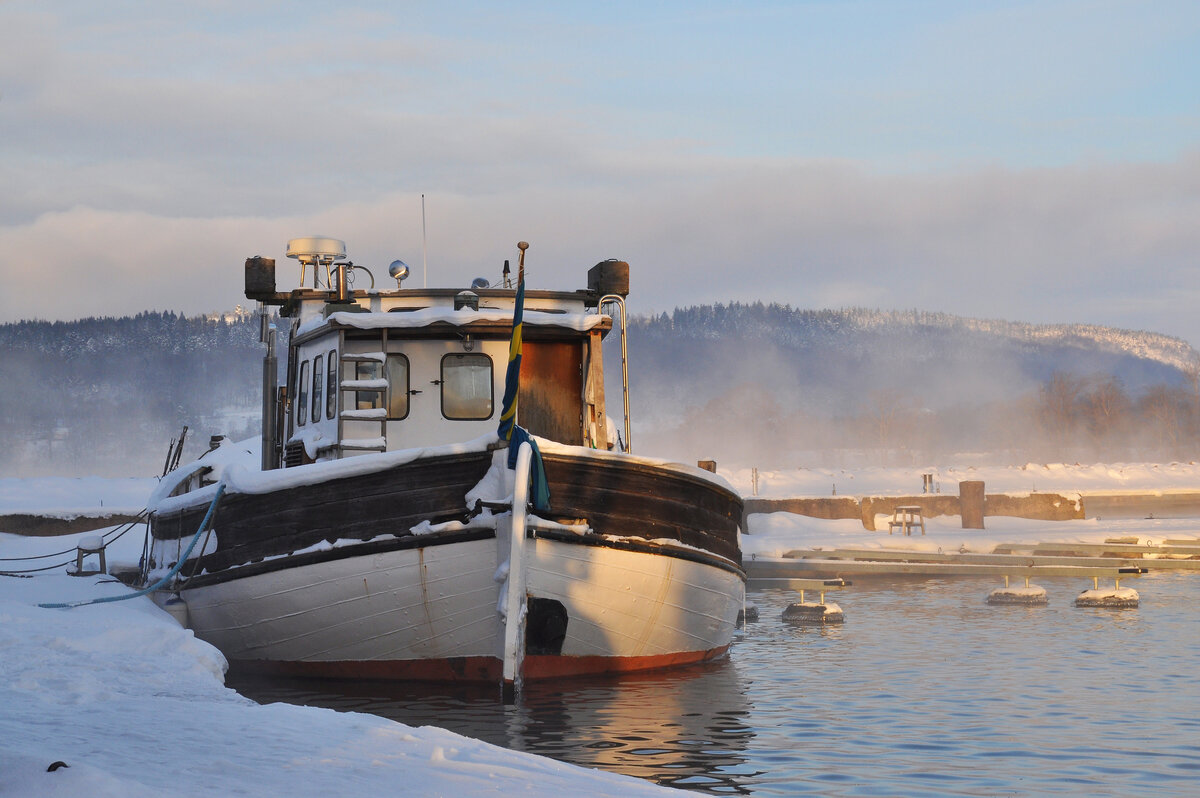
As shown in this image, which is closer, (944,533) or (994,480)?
(944,533)

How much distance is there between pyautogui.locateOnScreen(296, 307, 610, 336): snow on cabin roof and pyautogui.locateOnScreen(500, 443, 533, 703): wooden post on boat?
111 inches

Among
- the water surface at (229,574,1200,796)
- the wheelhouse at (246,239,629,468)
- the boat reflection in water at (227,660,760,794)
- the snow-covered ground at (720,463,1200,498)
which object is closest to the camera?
the water surface at (229,574,1200,796)

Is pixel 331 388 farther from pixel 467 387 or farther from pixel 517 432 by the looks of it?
pixel 517 432

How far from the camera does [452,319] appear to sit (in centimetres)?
1398

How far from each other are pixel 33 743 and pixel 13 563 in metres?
19.6

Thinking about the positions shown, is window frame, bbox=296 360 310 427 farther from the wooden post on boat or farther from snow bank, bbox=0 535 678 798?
snow bank, bbox=0 535 678 798

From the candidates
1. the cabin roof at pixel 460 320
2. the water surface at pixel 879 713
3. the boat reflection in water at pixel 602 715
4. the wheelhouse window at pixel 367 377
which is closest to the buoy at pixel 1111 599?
the water surface at pixel 879 713

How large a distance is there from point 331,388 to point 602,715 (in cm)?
556

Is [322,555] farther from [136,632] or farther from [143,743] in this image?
[143,743]

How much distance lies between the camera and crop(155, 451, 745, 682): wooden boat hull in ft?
38.9

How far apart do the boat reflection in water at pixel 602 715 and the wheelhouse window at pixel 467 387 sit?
341 cm

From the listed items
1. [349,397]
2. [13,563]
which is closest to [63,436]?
[13,563]

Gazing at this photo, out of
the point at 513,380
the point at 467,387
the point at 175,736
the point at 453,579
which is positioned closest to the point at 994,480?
the point at 467,387

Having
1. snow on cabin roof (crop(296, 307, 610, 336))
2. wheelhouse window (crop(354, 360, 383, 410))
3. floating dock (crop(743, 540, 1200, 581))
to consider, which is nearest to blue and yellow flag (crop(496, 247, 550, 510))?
snow on cabin roof (crop(296, 307, 610, 336))
